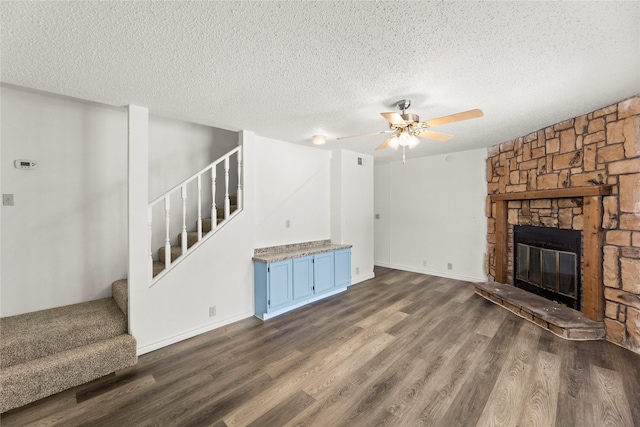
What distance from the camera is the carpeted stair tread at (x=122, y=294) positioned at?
8.77ft

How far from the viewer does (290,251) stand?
162 inches

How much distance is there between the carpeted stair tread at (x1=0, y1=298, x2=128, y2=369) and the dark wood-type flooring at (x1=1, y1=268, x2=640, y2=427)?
39 cm

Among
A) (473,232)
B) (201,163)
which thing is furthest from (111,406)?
(473,232)

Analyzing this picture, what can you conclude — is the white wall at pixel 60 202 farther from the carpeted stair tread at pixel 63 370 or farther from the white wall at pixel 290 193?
the white wall at pixel 290 193

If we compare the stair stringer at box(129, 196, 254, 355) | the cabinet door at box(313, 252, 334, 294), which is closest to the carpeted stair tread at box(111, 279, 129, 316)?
the stair stringer at box(129, 196, 254, 355)

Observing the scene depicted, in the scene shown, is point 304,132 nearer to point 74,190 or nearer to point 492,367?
point 74,190

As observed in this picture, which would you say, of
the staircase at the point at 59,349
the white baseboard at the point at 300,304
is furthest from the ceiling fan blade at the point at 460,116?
the staircase at the point at 59,349

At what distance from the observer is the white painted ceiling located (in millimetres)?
1425

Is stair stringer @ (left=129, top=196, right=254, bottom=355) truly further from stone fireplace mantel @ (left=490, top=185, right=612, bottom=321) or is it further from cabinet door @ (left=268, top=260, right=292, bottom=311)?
stone fireplace mantel @ (left=490, top=185, right=612, bottom=321)

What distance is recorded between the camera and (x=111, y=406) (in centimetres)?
194

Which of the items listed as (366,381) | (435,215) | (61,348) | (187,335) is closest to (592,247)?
(435,215)

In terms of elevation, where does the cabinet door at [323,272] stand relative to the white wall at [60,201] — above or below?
below

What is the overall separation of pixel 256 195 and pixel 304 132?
1157 mm

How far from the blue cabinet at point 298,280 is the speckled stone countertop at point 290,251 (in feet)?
0.19
